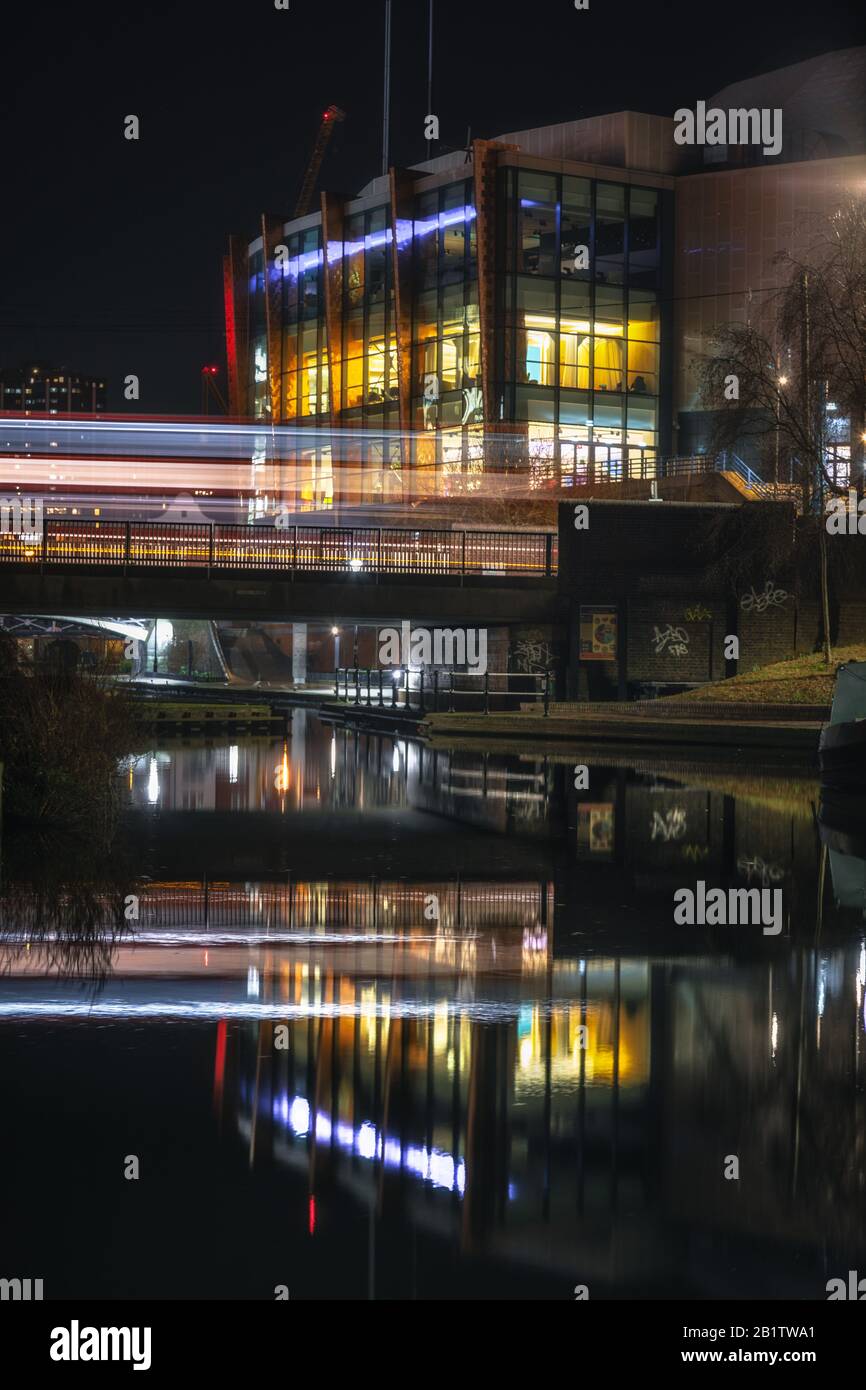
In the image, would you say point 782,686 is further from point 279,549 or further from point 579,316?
point 579,316

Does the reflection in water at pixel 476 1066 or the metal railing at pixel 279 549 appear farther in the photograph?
the metal railing at pixel 279 549

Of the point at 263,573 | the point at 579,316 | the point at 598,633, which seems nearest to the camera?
the point at 263,573

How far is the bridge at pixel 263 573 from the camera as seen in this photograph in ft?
142

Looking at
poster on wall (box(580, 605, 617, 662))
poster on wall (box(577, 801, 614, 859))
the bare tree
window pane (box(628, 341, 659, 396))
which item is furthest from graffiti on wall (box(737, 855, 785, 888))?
window pane (box(628, 341, 659, 396))

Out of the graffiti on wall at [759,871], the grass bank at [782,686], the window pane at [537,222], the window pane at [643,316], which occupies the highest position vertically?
the window pane at [537,222]

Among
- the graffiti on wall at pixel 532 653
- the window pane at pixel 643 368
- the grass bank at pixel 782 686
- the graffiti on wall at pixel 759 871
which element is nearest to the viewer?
the graffiti on wall at pixel 759 871

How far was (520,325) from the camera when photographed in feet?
269

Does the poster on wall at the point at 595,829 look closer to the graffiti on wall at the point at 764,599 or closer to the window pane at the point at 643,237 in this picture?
the graffiti on wall at the point at 764,599

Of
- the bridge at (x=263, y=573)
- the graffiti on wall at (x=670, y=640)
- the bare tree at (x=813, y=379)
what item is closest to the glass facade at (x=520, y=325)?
the bridge at (x=263, y=573)

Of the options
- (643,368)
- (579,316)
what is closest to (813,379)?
(579,316)

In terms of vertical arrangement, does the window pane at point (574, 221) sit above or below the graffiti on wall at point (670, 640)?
above

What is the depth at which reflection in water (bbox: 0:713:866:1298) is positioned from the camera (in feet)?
20.1

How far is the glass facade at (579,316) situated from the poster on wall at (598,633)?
3248 cm

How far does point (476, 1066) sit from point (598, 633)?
39168 mm
